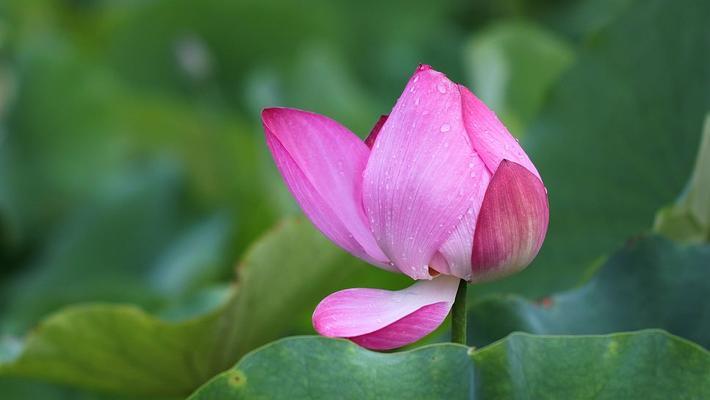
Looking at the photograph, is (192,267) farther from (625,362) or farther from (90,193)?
(625,362)

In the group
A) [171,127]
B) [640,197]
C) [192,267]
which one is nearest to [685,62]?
[640,197]

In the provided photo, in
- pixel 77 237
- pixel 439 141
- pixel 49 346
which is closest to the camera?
pixel 439 141

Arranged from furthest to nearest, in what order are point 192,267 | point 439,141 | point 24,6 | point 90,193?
point 24,6 < point 90,193 < point 192,267 < point 439,141

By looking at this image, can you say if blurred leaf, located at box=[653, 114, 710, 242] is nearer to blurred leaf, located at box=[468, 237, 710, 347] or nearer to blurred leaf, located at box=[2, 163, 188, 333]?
blurred leaf, located at box=[468, 237, 710, 347]

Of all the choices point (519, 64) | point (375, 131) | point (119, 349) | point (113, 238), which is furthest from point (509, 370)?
point (113, 238)

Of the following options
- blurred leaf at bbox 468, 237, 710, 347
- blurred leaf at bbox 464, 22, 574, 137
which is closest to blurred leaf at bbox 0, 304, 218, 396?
blurred leaf at bbox 468, 237, 710, 347

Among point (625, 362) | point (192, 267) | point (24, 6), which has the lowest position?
point (192, 267)
